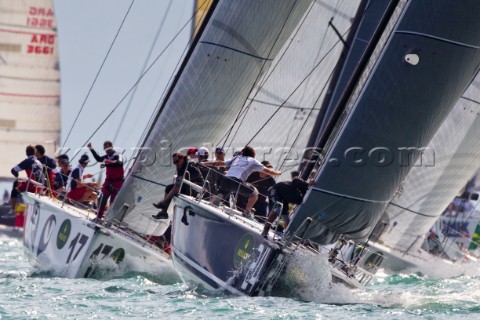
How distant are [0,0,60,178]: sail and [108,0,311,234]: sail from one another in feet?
49.7

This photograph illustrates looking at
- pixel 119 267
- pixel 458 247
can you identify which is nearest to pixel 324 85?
pixel 119 267

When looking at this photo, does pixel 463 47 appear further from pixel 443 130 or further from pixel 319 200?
pixel 443 130

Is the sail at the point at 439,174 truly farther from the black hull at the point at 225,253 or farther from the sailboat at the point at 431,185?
the black hull at the point at 225,253

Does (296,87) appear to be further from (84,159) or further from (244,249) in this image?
(244,249)

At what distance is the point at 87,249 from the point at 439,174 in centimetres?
805

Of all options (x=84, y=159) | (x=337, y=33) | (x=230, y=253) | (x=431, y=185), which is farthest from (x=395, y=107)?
(x=431, y=185)

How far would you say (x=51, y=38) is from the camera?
32562 mm

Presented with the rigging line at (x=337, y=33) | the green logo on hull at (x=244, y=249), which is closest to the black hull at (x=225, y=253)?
the green logo on hull at (x=244, y=249)

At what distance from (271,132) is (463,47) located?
8.39 metres

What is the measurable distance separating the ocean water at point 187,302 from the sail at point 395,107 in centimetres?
75

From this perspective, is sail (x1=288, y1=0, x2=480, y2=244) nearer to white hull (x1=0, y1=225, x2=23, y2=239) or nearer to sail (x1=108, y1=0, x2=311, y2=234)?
sail (x1=108, y1=0, x2=311, y2=234)

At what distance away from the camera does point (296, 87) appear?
2178cm

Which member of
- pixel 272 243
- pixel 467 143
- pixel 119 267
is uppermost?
pixel 467 143

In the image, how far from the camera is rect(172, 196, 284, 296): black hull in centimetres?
1345
